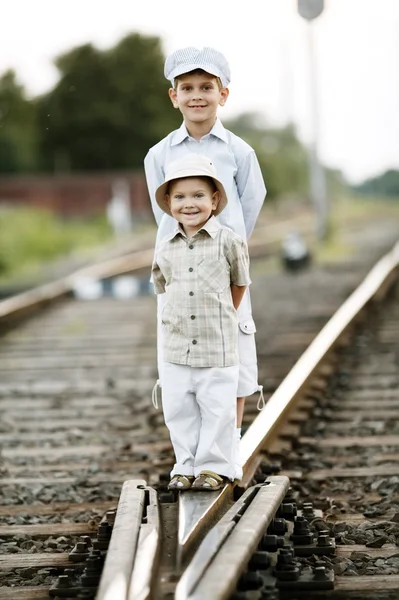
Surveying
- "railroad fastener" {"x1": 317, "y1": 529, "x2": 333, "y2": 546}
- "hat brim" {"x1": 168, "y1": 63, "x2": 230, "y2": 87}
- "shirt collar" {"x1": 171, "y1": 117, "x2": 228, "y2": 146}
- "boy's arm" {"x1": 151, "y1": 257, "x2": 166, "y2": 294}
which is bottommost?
"railroad fastener" {"x1": 317, "y1": 529, "x2": 333, "y2": 546}

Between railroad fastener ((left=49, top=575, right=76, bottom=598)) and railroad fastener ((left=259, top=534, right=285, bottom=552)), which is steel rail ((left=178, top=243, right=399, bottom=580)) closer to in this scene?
railroad fastener ((left=259, top=534, right=285, bottom=552))

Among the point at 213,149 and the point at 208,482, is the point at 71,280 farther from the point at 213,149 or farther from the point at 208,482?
the point at 208,482

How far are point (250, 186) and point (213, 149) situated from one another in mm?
175

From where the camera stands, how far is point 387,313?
415 inches

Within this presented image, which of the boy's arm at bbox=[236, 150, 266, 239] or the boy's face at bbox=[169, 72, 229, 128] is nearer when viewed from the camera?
the boy's face at bbox=[169, 72, 229, 128]

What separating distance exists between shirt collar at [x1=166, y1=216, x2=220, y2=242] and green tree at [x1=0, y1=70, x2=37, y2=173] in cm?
4929

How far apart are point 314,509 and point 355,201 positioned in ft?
165

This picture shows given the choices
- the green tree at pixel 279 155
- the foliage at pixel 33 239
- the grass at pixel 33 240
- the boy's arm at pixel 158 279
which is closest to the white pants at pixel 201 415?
the boy's arm at pixel 158 279

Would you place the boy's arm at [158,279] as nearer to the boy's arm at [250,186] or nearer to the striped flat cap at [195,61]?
the boy's arm at [250,186]

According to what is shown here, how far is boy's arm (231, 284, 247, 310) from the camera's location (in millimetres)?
3805

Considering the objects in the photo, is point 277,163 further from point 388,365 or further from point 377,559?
point 377,559

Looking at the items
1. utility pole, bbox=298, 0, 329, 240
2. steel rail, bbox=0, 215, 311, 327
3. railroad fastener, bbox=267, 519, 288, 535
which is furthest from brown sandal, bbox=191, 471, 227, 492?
utility pole, bbox=298, 0, 329, 240

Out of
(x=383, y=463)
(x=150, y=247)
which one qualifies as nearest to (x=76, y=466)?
(x=383, y=463)

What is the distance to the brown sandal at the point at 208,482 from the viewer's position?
12.2 ft
